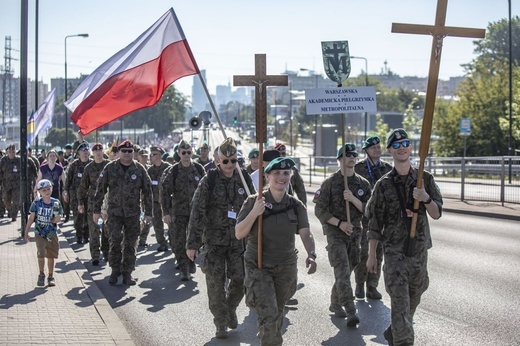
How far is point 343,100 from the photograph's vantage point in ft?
33.3

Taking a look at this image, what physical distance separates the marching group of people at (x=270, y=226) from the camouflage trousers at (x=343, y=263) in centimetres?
1

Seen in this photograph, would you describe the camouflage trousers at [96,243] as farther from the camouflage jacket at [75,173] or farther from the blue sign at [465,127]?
the blue sign at [465,127]

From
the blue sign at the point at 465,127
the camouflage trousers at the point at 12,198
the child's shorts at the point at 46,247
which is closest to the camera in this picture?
the child's shorts at the point at 46,247

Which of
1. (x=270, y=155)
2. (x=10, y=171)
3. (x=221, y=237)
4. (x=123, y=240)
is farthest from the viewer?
(x=10, y=171)

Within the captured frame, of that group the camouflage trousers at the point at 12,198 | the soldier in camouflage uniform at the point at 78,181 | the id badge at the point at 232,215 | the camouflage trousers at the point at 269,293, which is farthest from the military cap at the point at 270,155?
the camouflage trousers at the point at 12,198

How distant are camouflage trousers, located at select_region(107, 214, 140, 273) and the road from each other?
14.0 inches

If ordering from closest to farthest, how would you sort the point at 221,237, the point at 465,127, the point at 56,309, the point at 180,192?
the point at 221,237, the point at 56,309, the point at 180,192, the point at 465,127

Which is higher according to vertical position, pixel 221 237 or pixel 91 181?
pixel 91 181

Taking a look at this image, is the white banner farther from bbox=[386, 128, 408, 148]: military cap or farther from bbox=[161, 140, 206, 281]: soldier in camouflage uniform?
bbox=[161, 140, 206, 281]: soldier in camouflage uniform

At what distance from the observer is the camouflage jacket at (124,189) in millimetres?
11688

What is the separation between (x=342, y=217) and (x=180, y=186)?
396 cm

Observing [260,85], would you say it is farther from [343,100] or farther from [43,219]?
[43,219]

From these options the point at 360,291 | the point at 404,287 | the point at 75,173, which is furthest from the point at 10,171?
the point at 404,287

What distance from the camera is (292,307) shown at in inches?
384
